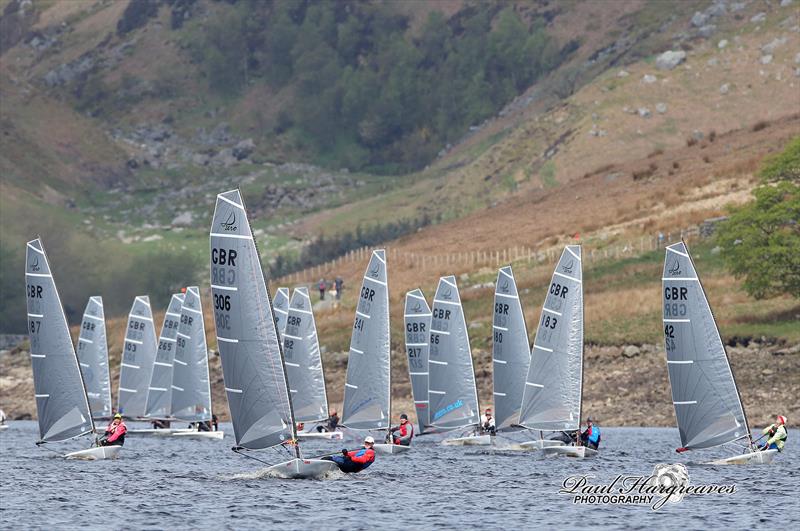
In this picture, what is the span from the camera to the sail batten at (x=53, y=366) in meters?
58.2

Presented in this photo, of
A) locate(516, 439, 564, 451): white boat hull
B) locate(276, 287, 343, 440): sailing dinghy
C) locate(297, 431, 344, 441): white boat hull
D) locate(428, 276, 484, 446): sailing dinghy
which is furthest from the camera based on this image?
locate(276, 287, 343, 440): sailing dinghy

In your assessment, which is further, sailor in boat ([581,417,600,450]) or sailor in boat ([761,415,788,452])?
sailor in boat ([581,417,600,450])

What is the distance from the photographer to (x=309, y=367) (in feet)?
241

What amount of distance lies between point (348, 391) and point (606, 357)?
26.9 meters

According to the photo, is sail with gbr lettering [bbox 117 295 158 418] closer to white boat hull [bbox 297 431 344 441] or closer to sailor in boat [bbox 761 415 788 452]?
white boat hull [bbox 297 431 344 441]

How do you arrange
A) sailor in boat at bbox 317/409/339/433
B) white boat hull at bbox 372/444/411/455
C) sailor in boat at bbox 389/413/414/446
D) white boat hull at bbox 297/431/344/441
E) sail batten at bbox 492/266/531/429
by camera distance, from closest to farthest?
white boat hull at bbox 372/444/411/455, sailor in boat at bbox 389/413/414/446, sail batten at bbox 492/266/531/429, white boat hull at bbox 297/431/344/441, sailor in boat at bbox 317/409/339/433

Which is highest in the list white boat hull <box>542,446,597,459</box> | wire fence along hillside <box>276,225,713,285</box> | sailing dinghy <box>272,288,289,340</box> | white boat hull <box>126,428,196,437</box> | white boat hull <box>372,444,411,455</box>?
wire fence along hillside <box>276,225,713,285</box>

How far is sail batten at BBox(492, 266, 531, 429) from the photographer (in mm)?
66812

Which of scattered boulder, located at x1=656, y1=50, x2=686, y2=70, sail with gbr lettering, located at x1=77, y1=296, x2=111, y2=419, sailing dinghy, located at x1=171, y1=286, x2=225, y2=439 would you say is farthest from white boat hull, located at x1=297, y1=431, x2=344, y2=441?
scattered boulder, located at x1=656, y1=50, x2=686, y2=70

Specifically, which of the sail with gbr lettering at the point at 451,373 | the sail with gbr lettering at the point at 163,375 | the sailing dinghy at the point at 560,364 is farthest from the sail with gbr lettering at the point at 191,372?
the sailing dinghy at the point at 560,364

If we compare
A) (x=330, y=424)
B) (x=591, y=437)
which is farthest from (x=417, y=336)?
(x=591, y=437)

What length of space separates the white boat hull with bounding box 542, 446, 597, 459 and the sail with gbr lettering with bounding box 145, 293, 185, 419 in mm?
26000

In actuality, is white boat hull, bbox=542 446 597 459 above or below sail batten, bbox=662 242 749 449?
below

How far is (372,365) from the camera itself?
66.4m
